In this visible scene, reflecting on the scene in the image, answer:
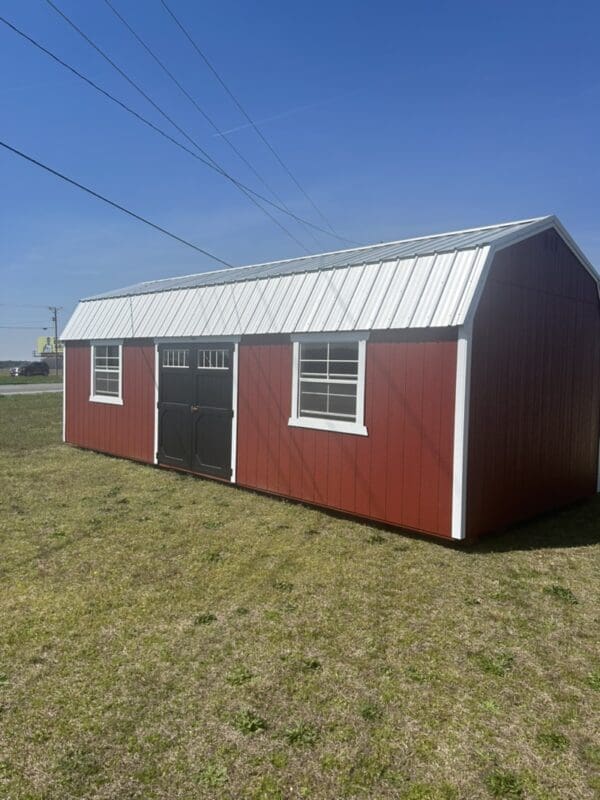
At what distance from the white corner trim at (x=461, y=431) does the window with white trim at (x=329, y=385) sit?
52.6 inches

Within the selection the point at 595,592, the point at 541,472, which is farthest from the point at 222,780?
the point at 541,472

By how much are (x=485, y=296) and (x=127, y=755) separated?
5.66 metres

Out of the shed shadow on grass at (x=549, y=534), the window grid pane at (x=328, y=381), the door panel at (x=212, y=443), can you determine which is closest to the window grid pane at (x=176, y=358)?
the door panel at (x=212, y=443)

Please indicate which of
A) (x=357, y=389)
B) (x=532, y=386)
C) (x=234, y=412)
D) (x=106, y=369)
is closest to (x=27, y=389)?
(x=106, y=369)

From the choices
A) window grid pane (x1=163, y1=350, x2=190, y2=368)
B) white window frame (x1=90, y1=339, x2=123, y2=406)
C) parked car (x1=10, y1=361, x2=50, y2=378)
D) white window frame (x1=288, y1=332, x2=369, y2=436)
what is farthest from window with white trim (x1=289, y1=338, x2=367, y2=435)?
parked car (x1=10, y1=361, x2=50, y2=378)

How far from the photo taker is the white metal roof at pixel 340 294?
6.46 meters

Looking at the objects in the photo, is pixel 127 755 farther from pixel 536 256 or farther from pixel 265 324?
Result: pixel 536 256

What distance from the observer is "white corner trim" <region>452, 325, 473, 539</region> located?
244 inches

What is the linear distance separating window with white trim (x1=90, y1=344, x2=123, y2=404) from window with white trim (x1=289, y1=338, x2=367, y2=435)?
5.18 metres

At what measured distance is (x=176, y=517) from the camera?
746 cm

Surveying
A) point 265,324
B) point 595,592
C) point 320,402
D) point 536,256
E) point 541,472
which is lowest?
point 595,592

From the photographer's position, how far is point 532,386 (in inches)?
297

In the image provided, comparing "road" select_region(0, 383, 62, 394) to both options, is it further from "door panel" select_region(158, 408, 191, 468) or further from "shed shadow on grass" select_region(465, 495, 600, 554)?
"shed shadow on grass" select_region(465, 495, 600, 554)

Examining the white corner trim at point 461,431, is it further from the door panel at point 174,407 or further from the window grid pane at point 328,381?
the door panel at point 174,407
